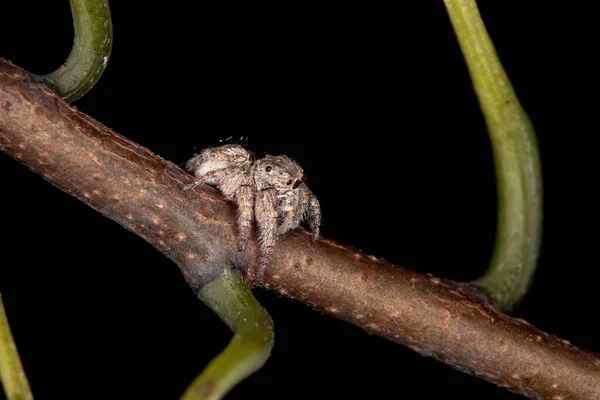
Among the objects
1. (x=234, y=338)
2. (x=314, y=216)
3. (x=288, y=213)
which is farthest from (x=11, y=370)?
(x=314, y=216)

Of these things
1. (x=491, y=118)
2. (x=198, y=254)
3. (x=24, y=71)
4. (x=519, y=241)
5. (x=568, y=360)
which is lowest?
(x=568, y=360)

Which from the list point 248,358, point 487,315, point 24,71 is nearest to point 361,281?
point 487,315

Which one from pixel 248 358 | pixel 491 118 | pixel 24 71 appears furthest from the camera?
pixel 491 118

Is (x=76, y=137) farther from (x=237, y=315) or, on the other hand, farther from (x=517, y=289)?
(x=517, y=289)

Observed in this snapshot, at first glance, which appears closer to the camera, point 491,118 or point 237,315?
point 237,315

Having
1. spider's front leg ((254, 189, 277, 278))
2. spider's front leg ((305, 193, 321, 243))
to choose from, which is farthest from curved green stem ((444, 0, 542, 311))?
spider's front leg ((254, 189, 277, 278))

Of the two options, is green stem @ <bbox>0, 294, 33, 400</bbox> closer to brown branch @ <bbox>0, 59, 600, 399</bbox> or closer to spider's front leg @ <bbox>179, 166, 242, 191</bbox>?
brown branch @ <bbox>0, 59, 600, 399</bbox>

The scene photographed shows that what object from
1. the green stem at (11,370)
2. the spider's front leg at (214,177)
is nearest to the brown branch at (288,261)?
the spider's front leg at (214,177)
